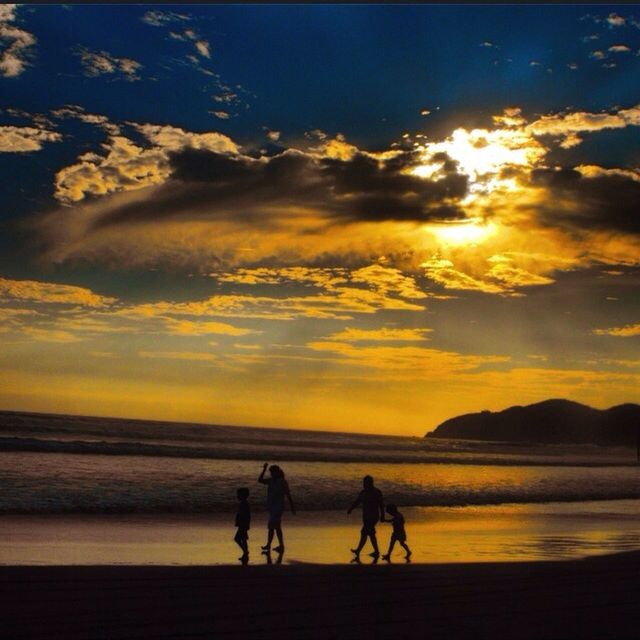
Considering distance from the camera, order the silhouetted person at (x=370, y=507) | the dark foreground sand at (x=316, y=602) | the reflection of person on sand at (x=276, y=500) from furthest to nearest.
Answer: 1. the silhouetted person at (x=370, y=507)
2. the reflection of person on sand at (x=276, y=500)
3. the dark foreground sand at (x=316, y=602)

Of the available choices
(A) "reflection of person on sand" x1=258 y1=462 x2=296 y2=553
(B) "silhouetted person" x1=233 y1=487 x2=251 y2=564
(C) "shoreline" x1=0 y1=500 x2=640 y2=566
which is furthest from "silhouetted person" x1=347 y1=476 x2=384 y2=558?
(B) "silhouetted person" x1=233 y1=487 x2=251 y2=564

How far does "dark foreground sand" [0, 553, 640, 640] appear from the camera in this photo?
373 inches

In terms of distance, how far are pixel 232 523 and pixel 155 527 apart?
2555 mm

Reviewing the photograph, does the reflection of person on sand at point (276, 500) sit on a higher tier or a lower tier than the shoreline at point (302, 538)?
higher

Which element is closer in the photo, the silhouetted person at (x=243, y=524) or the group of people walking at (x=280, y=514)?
the silhouetted person at (x=243, y=524)

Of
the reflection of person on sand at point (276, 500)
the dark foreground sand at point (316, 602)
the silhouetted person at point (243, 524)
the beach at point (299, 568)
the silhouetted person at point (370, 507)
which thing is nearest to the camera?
the dark foreground sand at point (316, 602)

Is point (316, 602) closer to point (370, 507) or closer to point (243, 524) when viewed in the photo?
point (243, 524)

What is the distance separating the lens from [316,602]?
11234mm

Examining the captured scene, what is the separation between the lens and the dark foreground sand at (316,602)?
9.48 m

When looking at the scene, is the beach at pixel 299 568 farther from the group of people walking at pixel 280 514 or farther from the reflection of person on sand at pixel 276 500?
the reflection of person on sand at pixel 276 500

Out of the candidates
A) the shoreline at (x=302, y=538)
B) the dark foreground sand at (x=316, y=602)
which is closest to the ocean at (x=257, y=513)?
the shoreline at (x=302, y=538)

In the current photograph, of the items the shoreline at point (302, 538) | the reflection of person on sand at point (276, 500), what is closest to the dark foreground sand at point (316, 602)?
the reflection of person on sand at point (276, 500)

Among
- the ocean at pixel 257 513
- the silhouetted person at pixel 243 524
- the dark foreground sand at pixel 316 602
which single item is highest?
the silhouetted person at pixel 243 524

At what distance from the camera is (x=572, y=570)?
1483 cm
